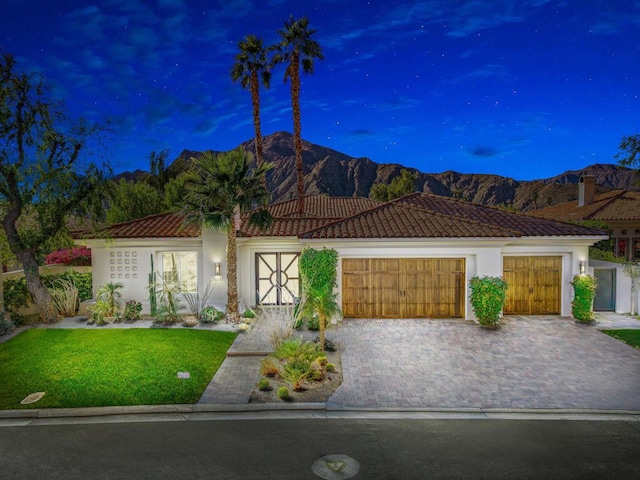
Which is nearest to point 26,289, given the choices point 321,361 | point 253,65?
point 321,361

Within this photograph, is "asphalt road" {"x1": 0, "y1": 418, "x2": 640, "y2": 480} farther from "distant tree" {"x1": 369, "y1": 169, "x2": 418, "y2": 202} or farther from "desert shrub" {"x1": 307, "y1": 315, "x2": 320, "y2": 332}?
"distant tree" {"x1": 369, "y1": 169, "x2": 418, "y2": 202}

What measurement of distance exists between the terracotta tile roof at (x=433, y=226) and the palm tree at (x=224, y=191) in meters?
2.21

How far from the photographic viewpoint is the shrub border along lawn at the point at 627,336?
1229cm

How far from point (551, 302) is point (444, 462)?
37.5 feet

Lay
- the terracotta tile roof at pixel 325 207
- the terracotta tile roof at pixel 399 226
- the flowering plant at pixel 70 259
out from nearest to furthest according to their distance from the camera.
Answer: the terracotta tile roof at pixel 399 226, the flowering plant at pixel 70 259, the terracotta tile roof at pixel 325 207

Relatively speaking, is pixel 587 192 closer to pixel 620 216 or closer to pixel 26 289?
pixel 620 216

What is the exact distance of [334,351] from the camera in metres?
11.7

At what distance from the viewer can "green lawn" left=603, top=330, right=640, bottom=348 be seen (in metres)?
12.3

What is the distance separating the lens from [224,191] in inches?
563

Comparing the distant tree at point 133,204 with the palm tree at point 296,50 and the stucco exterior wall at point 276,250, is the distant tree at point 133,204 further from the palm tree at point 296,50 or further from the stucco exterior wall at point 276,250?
the stucco exterior wall at point 276,250

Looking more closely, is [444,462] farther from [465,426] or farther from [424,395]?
[424,395]

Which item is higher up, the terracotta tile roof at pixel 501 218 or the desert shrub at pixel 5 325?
the terracotta tile roof at pixel 501 218

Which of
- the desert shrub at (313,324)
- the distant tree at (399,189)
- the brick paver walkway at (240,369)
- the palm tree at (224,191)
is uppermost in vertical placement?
the distant tree at (399,189)

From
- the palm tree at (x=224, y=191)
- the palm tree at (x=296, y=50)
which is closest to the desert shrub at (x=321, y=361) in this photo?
the palm tree at (x=224, y=191)
